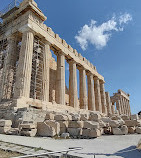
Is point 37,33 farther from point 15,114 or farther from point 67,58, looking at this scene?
point 15,114

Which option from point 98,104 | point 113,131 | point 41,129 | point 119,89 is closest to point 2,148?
point 41,129

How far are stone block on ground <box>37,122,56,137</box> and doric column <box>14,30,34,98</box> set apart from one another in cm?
446

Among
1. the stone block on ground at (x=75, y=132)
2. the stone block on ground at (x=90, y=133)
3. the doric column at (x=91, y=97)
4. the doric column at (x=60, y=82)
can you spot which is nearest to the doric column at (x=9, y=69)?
the doric column at (x=60, y=82)

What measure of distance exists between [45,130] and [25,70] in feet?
20.8

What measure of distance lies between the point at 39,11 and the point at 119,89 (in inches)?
1332

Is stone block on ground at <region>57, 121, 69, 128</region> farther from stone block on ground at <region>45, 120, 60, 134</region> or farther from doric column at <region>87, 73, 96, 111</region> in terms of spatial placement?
doric column at <region>87, 73, 96, 111</region>

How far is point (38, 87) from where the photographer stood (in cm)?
1475

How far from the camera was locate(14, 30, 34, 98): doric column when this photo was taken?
1134 cm

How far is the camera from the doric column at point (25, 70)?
11.3m

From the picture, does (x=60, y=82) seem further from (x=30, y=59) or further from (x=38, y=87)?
(x=30, y=59)

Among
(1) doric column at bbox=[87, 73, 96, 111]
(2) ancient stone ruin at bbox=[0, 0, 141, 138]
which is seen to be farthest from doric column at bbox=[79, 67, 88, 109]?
(1) doric column at bbox=[87, 73, 96, 111]

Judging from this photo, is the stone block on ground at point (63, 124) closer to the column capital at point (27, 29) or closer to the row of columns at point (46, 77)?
the row of columns at point (46, 77)

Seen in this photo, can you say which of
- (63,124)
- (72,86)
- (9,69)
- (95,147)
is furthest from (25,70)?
(95,147)

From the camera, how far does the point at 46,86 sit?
13.8 m
